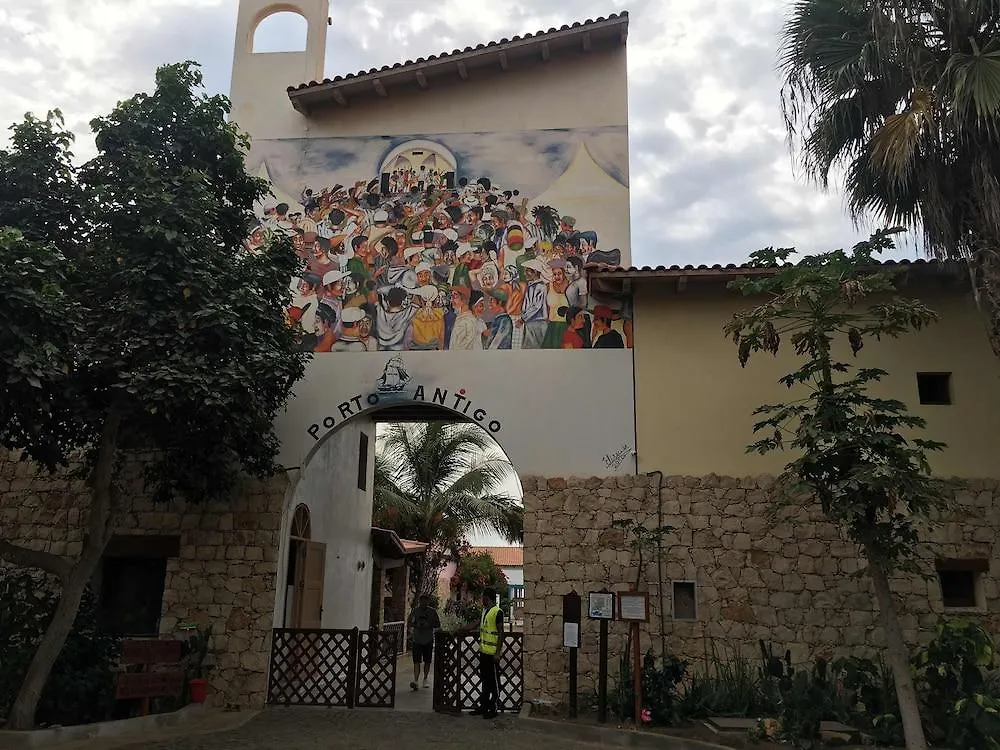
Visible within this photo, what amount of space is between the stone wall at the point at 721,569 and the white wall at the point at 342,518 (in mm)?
4154

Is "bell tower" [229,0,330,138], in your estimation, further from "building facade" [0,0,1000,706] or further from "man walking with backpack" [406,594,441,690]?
"man walking with backpack" [406,594,441,690]

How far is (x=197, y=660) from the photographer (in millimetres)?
10438

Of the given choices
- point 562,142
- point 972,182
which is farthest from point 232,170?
point 972,182

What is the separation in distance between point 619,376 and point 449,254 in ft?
10.5

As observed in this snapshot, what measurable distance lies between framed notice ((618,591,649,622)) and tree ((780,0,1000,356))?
513 cm

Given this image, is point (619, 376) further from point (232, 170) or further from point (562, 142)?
point (232, 170)

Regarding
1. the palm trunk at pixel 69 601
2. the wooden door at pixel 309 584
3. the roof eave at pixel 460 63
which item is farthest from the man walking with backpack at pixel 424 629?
the roof eave at pixel 460 63

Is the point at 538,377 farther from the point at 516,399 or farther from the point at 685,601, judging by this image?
the point at 685,601

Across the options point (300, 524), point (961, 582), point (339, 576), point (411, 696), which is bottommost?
point (411, 696)

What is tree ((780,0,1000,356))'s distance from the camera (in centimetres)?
891

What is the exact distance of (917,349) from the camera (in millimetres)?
10883

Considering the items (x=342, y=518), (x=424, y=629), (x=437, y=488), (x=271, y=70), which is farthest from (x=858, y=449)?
(x=437, y=488)

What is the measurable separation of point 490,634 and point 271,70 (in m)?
10.1

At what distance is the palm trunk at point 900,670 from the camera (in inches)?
288
